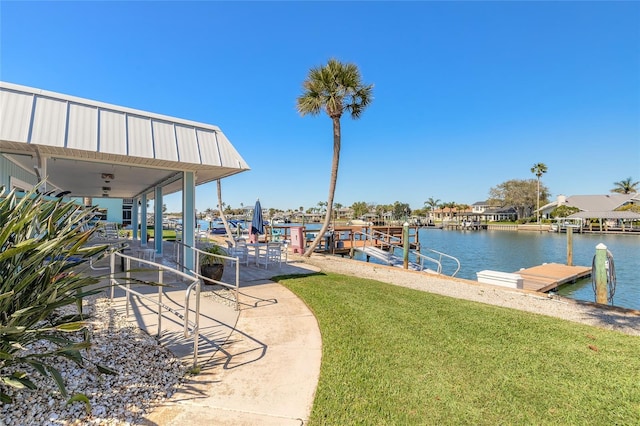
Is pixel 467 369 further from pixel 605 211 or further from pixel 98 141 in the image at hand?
pixel 605 211

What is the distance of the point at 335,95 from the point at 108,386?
12.2 meters

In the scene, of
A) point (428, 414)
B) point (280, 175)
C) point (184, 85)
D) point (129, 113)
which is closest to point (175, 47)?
point (184, 85)

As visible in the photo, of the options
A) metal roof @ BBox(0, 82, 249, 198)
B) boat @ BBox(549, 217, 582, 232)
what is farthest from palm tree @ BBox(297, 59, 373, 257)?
boat @ BBox(549, 217, 582, 232)

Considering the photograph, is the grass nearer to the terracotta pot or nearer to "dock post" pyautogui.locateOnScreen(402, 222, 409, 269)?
the terracotta pot

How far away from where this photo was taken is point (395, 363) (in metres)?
3.43

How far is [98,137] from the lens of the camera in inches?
200

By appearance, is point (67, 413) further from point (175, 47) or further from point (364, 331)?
point (175, 47)

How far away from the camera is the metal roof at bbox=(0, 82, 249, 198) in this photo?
4500 millimetres

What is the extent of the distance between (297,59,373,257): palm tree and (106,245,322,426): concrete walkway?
28.9ft

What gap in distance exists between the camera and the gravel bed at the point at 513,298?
586cm

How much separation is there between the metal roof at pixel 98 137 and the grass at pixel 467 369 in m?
4.03

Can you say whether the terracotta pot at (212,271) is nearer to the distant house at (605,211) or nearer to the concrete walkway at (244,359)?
the concrete walkway at (244,359)

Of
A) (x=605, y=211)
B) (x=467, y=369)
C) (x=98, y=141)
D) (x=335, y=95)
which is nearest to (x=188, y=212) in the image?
(x=98, y=141)

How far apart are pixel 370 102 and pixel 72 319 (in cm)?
1282
